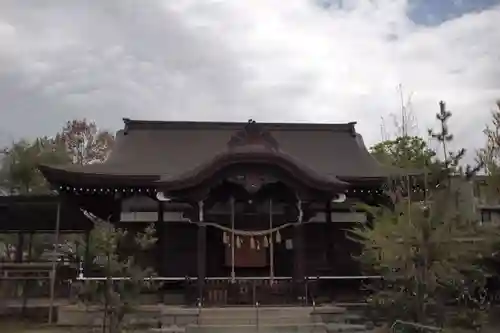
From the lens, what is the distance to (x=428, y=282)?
8.41m

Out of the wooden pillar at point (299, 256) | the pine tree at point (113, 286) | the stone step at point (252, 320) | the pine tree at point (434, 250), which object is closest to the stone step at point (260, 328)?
the stone step at point (252, 320)

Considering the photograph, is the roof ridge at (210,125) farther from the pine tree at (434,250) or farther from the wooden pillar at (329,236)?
the pine tree at (434,250)

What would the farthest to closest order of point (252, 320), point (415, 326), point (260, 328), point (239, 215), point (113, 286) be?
1. point (239, 215)
2. point (252, 320)
3. point (260, 328)
4. point (113, 286)
5. point (415, 326)

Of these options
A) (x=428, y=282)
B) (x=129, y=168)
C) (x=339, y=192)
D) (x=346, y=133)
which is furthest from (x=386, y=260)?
(x=346, y=133)

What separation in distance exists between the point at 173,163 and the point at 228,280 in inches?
217

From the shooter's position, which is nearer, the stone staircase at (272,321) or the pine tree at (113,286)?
the pine tree at (113,286)

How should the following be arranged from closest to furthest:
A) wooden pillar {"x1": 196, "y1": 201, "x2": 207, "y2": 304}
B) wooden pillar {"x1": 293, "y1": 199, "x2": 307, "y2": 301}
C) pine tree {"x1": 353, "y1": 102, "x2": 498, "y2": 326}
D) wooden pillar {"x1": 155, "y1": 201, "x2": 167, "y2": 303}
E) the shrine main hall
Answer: pine tree {"x1": 353, "y1": 102, "x2": 498, "y2": 326} → wooden pillar {"x1": 196, "y1": 201, "x2": 207, "y2": 304} → wooden pillar {"x1": 293, "y1": 199, "x2": 307, "y2": 301} → the shrine main hall → wooden pillar {"x1": 155, "y1": 201, "x2": 167, "y2": 303}

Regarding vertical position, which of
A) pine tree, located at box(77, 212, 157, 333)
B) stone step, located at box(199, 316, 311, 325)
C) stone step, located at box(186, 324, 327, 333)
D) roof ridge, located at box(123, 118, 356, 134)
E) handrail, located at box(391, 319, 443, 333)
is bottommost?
stone step, located at box(186, 324, 327, 333)

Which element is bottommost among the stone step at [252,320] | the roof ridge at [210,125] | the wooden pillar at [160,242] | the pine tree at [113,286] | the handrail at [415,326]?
the stone step at [252,320]

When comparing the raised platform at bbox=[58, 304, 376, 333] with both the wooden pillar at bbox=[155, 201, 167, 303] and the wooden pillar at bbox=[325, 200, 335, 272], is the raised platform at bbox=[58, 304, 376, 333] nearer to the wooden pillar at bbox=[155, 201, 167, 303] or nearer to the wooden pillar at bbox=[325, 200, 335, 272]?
the wooden pillar at bbox=[155, 201, 167, 303]

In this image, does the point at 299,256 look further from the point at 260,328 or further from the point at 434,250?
the point at 434,250

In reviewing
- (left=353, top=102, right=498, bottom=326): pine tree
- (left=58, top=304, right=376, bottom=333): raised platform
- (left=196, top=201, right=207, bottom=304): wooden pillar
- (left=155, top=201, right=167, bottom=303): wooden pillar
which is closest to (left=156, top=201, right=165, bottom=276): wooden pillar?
(left=155, top=201, right=167, bottom=303): wooden pillar

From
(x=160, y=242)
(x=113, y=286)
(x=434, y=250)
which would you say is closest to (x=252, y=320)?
(x=113, y=286)

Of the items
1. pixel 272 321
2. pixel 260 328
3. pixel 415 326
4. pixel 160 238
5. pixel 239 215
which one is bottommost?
pixel 260 328
